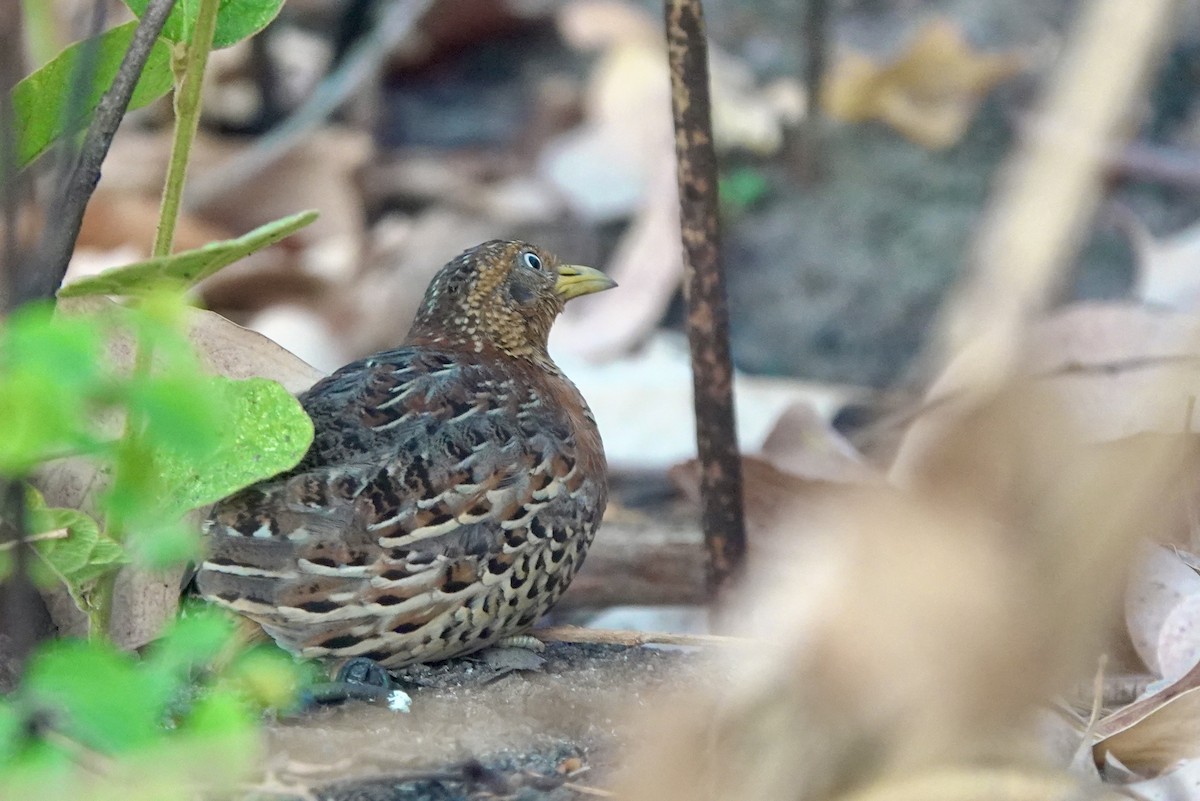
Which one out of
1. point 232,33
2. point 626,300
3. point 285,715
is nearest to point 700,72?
point 232,33

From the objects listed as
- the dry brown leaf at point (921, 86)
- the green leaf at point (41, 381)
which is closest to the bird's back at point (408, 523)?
the green leaf at point (41, 381)

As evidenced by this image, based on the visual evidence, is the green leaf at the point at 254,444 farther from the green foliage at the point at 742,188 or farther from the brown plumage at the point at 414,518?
the green foliage at the point at 742,188

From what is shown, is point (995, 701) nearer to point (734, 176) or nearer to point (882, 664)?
point (882, 664)

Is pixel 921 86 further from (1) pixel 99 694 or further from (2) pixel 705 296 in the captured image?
(1) pixel 99 694

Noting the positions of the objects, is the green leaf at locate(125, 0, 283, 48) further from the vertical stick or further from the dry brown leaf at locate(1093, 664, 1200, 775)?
the dry brown leaf at locate(1093, 664, 1200, 775)

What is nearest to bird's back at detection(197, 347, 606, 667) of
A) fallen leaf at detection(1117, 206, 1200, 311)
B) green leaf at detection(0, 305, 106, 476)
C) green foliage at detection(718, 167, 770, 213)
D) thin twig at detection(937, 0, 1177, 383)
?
green leaf at detection(0, 305, 106, 476)

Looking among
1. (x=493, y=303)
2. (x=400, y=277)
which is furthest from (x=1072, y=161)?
(x=400, y=277)

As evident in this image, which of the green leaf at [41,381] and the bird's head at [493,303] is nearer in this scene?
the green leaf at [41,381]
